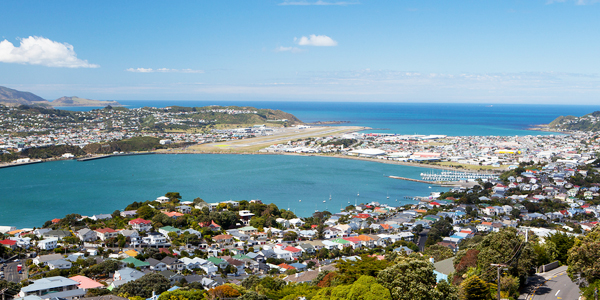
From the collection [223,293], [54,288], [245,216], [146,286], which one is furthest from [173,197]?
[223,293]

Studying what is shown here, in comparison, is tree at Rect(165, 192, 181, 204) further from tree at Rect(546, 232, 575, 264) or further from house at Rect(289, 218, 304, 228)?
tree at Rect(546, 232, 575, 264)

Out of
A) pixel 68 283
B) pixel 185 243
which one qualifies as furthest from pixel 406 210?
pixel 68 283

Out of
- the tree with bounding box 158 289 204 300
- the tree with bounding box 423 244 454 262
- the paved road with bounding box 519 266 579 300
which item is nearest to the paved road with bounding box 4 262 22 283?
the tree with bounding box 158 289 204 300

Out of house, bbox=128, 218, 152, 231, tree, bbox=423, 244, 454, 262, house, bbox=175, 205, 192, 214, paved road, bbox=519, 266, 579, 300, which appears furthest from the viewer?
house, bbox=175, 205, 192, 214

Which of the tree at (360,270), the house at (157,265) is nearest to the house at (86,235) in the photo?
the house at (157,265)

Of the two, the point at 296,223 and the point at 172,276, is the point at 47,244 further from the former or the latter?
the point at 296,223

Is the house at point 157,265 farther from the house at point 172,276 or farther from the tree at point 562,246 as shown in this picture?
the tree at point 562,246
